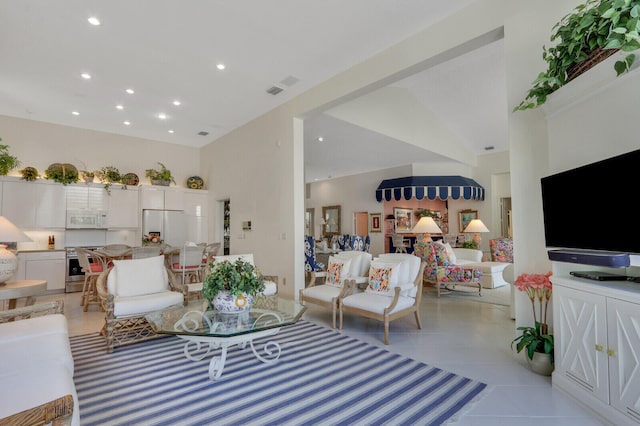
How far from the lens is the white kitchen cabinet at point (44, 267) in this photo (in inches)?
239

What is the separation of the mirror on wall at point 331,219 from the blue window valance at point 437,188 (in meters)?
2.83

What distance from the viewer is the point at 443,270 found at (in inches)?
244

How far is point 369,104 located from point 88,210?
6.42m

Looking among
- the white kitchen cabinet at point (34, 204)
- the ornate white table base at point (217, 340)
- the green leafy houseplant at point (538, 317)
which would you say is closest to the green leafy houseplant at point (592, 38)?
the green leafy houseplant at point (538, 317)

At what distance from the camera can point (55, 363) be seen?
1.92 m

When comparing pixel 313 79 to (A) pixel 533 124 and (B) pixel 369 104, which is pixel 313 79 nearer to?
(B) pixel 369 104

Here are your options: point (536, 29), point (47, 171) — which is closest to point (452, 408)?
point (536, 29)

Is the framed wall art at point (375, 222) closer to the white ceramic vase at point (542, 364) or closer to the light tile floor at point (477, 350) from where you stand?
the light tile floor at point (477, 350)

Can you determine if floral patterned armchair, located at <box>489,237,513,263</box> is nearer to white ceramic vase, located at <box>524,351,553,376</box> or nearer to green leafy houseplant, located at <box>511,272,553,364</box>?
green leafy houseplant, located at <box>511,272,553,364</box>

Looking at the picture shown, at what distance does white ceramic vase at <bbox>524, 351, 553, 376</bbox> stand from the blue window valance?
677cm

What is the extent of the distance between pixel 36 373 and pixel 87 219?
628 cm

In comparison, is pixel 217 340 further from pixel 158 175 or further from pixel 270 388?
pixel 158 175

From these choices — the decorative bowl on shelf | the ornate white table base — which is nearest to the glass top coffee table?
the ornate white table base

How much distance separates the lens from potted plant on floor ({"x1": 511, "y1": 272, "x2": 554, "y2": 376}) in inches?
107
